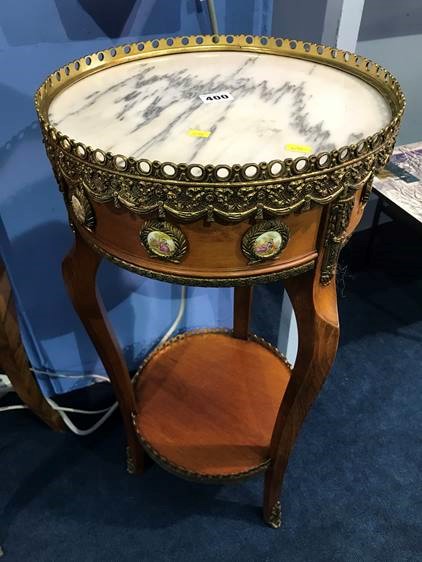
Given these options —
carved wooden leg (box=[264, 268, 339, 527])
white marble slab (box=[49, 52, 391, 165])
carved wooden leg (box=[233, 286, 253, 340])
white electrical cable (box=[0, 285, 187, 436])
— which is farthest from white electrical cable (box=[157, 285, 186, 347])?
white marble slab (box=[49, 52, 391, 165])

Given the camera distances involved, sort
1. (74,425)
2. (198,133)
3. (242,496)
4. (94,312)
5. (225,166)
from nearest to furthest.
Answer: (225,166)
(198,133)
(94,312)
(242,496)
(74,425)

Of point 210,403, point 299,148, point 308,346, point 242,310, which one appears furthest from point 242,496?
point 299,148

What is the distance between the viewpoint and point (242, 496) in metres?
1.05

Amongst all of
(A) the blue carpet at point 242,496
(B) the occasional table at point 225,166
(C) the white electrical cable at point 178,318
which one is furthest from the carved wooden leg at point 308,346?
(C) the white electrical cable at point 178,318

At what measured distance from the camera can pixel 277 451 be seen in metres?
0.87

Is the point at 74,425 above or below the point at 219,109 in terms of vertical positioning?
below

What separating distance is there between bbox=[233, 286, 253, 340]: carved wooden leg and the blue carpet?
9.9 inches

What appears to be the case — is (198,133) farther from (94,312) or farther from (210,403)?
(210,403)

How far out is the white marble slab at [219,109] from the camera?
1.89 feet

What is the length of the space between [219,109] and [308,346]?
328 mm

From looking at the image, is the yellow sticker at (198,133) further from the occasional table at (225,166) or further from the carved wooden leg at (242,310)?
the carved wooden leg at (242,310)

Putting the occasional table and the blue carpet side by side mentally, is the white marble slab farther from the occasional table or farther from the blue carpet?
the blue carpet

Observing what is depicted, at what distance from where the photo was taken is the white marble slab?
22.7 inches

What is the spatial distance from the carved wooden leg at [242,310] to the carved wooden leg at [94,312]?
1.03 ft
